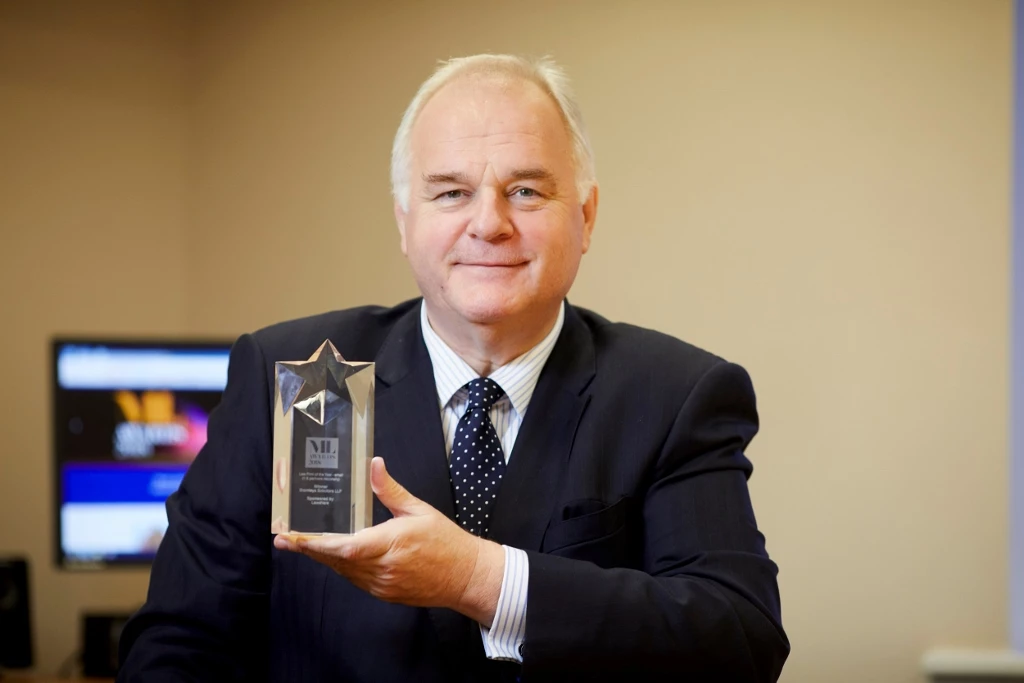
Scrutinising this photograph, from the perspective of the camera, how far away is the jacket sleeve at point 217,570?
4.72 ft

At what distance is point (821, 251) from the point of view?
2912 millimetres

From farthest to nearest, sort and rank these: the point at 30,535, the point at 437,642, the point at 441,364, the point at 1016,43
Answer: the point at 30,535 → the point at 1016,43 → the point at 441,364 → the point at 437,642

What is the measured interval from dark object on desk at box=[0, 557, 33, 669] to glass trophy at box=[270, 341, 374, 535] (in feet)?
6.55

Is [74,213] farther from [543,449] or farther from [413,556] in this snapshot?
[413,556]

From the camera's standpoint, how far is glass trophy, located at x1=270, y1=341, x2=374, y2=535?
1.22 metres

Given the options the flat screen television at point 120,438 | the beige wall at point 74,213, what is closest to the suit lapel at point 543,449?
the flat screen television at point 120,438

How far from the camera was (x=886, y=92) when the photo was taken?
285 centimetres

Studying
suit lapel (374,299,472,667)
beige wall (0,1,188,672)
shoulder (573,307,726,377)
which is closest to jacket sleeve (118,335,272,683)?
suit lapel (374,299,472,667)

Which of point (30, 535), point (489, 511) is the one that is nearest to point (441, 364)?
point (489, 511)

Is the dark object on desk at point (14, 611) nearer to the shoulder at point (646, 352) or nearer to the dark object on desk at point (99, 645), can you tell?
the dark object on desk at point (99, 645)

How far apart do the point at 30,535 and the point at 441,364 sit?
2.39 meters

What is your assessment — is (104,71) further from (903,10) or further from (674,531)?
(674,531)

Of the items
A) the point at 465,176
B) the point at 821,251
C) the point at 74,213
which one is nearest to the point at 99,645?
the point at 74,213

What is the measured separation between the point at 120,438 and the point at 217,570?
1711 millimetres
